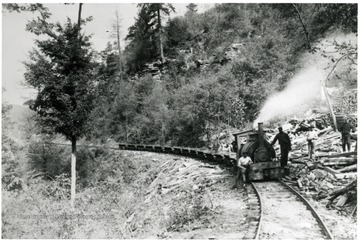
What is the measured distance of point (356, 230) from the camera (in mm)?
6953

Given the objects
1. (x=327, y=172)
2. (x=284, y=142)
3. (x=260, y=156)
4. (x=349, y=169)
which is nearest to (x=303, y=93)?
(x=284, y=142)

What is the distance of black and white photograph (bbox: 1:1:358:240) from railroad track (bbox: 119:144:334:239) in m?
0.05

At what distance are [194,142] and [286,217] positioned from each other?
2260cm

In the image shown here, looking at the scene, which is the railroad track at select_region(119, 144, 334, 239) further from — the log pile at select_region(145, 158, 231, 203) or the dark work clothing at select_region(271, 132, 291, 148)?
the log pile at select_region(145, 158, 231, 203)

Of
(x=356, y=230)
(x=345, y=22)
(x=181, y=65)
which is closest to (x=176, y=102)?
(x=181, y=65)

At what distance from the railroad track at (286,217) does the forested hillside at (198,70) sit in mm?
10651

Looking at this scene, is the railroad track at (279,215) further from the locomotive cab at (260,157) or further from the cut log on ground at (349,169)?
the cut log on ground at (349,169)

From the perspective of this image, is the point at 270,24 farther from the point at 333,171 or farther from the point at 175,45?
the point at 333,171

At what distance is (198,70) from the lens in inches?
1665

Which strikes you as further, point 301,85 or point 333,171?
point 301,85

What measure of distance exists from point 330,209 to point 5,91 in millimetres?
15694

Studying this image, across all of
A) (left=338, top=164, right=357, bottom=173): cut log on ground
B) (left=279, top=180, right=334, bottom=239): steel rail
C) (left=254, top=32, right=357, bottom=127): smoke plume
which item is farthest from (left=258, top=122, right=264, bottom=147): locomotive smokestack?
(left=254, top=32, right=357, bottom=127): smoke plume

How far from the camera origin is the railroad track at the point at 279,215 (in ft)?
22.8

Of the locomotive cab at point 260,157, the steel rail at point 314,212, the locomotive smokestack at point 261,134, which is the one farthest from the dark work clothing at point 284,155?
the steel rail at point 314,212
